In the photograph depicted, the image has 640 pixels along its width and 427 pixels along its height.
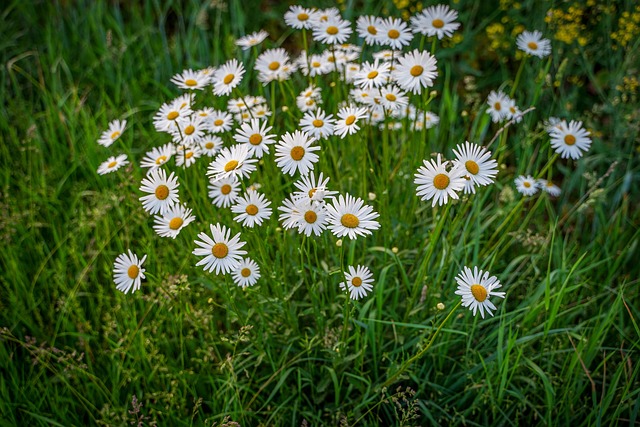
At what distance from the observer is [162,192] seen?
5.74 ft

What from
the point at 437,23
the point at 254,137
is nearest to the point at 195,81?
the point at 254,137

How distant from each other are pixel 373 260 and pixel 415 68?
0.82m

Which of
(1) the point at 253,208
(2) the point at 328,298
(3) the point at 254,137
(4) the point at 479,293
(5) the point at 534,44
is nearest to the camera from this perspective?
(4) the point at 479,293

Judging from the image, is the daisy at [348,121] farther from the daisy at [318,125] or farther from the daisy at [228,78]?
the daisy at [228,78]

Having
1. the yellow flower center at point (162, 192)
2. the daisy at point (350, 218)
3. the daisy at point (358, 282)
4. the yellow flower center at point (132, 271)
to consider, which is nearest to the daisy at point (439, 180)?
the daisy at point (350, 218)

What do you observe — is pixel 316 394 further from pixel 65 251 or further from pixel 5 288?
pixel 5 288

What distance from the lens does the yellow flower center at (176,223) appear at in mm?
1726

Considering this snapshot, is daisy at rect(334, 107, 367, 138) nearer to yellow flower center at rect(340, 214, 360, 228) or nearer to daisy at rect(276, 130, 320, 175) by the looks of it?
daisy at rect(276, 130, 320, 175)

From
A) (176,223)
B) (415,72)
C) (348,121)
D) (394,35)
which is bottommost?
(176,223)

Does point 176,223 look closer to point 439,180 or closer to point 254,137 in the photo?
point 254,137

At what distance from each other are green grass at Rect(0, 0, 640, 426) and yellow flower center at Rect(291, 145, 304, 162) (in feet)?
0.90

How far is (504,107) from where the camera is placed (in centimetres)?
231

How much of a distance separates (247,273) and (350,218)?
381 millimetres

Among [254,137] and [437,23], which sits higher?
[437,23]
